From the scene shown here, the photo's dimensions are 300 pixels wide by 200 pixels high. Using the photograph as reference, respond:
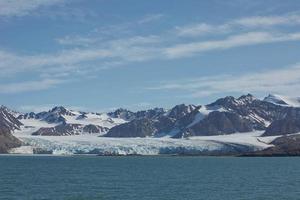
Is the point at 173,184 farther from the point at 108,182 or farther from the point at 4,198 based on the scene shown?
the point at 4,198

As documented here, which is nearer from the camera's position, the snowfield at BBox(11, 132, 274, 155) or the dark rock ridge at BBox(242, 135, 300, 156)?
the dark rock ridge at BBox(242, 135, 300, 156)

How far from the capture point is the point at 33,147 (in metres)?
189

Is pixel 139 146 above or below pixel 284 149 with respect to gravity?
above

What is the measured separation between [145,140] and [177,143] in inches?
350

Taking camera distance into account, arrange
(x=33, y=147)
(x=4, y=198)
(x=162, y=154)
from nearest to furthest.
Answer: (x=4, y=198) → (x=162, y=154) → (x=33, y=147)

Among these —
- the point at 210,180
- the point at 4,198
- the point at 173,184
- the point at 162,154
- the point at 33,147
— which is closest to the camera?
the point at 4,198

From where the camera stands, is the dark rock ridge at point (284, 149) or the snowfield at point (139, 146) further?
the snowfield at point (139, 146)

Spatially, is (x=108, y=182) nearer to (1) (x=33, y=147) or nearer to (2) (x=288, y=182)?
(2) (x=288, y=182)

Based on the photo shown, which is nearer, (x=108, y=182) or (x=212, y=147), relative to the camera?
(x=108, y=182)

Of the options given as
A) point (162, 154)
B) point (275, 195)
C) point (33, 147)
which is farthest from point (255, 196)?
point (33, 147)

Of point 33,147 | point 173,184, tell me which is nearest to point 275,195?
point 173,184

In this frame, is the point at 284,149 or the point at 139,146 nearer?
the point at 139,146

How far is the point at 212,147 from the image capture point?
178875 millimetres

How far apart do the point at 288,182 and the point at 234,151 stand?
115 meters
